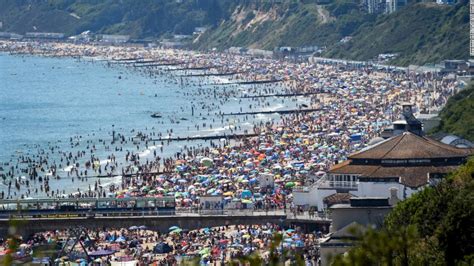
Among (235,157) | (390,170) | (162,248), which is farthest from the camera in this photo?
(235,157)

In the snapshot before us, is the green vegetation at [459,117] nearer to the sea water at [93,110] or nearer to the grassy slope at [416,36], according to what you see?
the sea water at [93,110]

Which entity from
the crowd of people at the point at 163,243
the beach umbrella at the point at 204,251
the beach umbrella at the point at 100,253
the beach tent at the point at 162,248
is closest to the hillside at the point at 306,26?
the crowd of people at the point at 163,243

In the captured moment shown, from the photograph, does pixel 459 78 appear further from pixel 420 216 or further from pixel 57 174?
pixel 420 216

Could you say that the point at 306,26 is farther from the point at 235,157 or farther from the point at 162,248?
the point at 162,248

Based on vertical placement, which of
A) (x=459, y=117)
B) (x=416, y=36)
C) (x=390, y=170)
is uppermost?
(x=390, y=170)

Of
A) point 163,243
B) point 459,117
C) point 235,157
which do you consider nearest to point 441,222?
point 163,243

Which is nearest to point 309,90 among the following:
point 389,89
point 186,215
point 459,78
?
point 389,89

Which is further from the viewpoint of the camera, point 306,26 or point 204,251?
point 306,26
